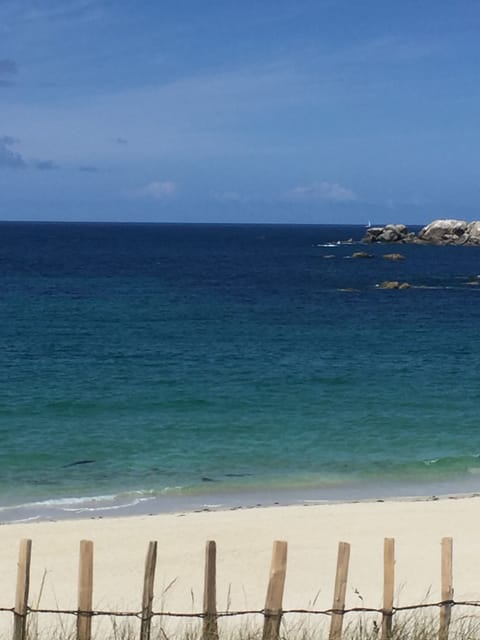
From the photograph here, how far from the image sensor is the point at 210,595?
11.6 metres

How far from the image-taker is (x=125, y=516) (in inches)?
955

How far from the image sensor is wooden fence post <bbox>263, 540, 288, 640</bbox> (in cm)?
1112

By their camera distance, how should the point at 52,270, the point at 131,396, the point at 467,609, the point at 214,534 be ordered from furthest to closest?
the point at 52,270
the point at 131,396
the point at 214,534
the point at 467,609

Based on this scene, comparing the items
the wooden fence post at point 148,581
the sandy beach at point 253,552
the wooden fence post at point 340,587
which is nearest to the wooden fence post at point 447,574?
the wooden fence post at point 340,587

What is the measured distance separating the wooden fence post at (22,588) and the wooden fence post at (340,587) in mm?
3709

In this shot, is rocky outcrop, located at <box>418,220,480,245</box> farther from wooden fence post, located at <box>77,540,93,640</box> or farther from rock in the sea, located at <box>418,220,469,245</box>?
wooden fence post, located at <box>77,540,93,640</box>

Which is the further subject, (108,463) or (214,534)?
(108,463)

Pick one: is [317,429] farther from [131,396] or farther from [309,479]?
[131,396]

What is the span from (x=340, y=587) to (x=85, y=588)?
3074 millimetres

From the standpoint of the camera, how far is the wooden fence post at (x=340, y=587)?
11312 millimetres

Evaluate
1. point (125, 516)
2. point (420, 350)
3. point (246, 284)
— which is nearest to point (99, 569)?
point (125, 516)

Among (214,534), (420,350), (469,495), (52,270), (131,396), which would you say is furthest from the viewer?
(52,270)

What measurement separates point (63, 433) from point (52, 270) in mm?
73678

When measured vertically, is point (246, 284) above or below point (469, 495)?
above
